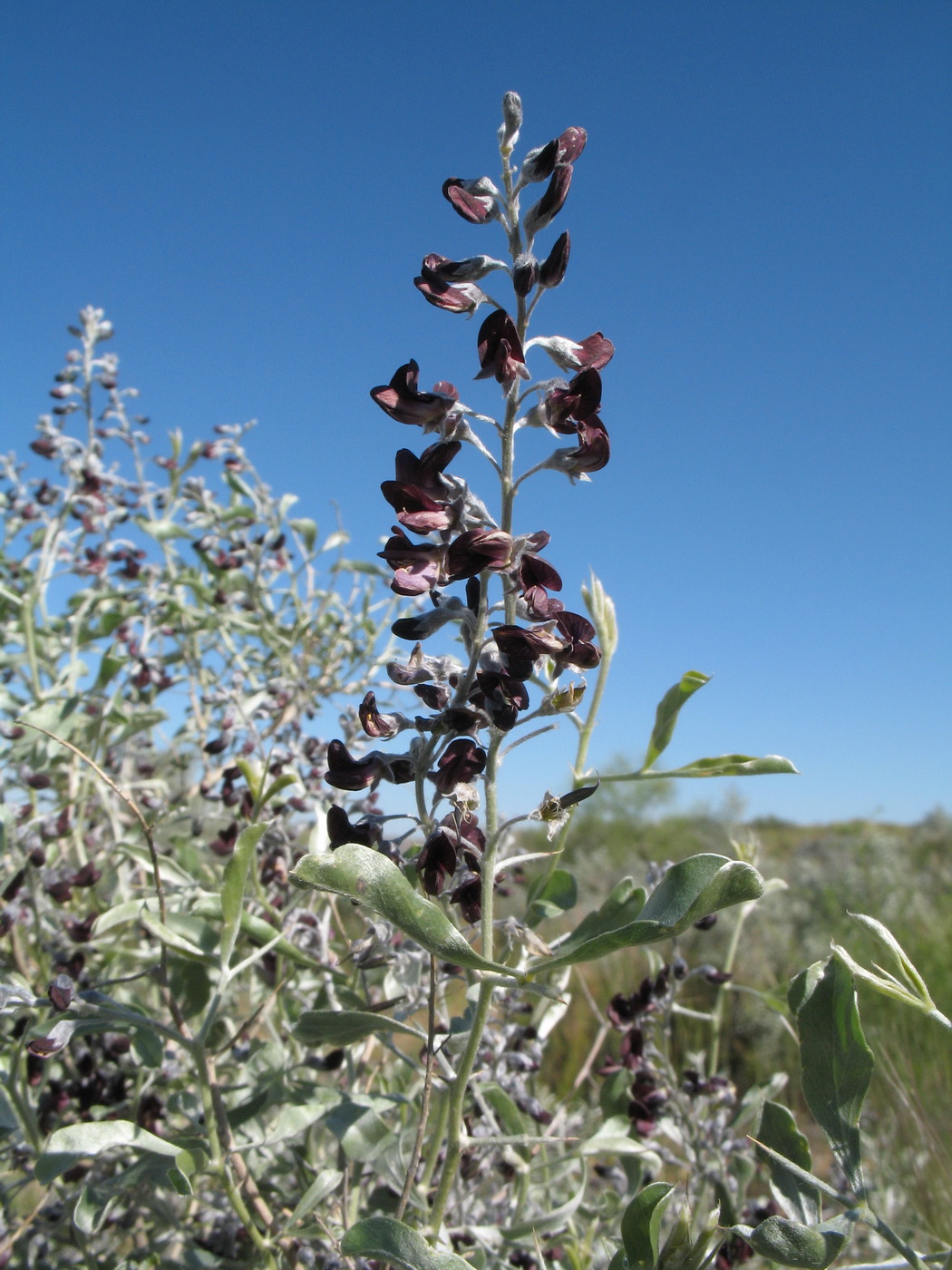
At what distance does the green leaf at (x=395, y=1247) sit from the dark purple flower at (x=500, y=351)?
0.68m

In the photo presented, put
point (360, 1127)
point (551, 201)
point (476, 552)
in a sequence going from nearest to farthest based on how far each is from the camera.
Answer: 1. point (476, 552)
2. point (551, 201)
3. point (360, 1127)

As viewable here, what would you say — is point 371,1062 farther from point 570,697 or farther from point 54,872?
point 570,697

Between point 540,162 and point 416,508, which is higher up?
point 540,162

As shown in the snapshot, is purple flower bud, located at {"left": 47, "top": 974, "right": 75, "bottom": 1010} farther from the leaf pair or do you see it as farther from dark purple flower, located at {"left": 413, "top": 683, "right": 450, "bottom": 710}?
the leaf pair

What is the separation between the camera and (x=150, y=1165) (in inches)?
34.8

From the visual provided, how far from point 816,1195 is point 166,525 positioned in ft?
5.30

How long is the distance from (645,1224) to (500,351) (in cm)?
72

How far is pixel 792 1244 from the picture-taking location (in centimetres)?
59

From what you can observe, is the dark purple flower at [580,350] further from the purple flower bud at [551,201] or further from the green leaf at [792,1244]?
the green leaf at [792,1244]

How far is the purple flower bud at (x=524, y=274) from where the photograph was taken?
0.71 metres

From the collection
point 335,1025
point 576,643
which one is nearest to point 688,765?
point 576,643

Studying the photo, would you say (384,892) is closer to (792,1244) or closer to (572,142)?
(792,1244)

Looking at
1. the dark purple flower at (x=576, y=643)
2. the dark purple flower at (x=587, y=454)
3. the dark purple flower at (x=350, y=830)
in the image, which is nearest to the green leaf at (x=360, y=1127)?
the dark purple flower at (x=350, y=830)

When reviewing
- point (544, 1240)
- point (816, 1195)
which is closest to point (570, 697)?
point (816, 1195)
